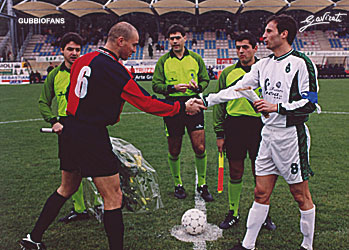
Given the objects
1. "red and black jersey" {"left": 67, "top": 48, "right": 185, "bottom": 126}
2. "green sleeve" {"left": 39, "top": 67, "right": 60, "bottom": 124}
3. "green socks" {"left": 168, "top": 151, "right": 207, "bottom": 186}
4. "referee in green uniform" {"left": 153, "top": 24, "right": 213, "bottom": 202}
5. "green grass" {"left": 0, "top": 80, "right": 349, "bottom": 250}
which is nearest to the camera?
"red and black jersey" {"left": 67, "top": 48, "right": 185, "bottom": 126}

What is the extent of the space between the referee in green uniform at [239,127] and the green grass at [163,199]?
295 millimetres

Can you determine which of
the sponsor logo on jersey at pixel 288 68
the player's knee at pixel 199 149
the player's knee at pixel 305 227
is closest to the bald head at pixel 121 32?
the sponsor logo on jersey at pixel 288 68

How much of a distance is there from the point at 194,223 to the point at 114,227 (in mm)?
1103

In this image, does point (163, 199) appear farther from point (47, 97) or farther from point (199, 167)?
point (47, 97)

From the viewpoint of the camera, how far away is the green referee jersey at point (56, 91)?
414 centimetres

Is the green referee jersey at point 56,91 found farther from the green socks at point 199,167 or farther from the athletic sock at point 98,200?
the green socks at point 199,167

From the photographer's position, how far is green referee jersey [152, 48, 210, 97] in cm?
517

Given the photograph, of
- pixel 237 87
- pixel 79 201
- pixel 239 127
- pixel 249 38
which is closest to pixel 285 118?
pixel 237 87

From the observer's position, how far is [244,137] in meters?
4.15

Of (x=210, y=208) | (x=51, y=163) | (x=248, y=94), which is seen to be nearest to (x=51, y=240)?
(x=210, y=208)

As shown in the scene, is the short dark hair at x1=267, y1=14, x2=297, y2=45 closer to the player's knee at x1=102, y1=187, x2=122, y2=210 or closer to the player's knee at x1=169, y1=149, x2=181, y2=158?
the player's knee at x1=102, y1=187, x2=122, y2=210

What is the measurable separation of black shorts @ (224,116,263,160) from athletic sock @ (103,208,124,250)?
1.62 m

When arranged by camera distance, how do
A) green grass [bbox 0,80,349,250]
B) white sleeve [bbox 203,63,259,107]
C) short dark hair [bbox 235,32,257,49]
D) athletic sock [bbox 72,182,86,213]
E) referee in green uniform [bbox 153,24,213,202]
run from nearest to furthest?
white sleeve [bbox 203,63,259,107] → green grass [bbox 0,80,349,250] → short dark hair [bbox 235,32,257,49] → athletic sock [bbox 72,182,86,213] → referee in green uniform [bbox 153,24,213,202]

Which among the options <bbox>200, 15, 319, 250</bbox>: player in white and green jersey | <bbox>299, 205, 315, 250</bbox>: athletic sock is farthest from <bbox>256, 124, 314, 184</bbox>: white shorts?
<bbox>299, 205, 315, 250</bbox>: athletic sock
